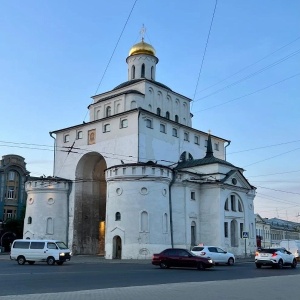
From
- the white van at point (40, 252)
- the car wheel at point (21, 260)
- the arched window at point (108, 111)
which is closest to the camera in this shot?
the white van at point (40, 252)

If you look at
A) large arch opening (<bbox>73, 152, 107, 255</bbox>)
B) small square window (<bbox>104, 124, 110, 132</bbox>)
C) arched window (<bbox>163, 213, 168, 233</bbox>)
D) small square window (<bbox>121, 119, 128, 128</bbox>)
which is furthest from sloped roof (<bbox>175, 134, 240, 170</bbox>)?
large arch opening (<bbox>73, 152, 107, 255</bbox>)

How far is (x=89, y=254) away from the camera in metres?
47.0

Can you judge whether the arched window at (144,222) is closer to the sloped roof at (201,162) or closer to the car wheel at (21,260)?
the sloped roof at (201,162)

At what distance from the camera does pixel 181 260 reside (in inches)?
985

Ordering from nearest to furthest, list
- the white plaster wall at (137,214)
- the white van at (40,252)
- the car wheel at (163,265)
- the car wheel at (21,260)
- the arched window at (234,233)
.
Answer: the car wheel at (163,265)
the white van at (40,252)
the car wheel at (21,260)
the white plaster wall at (137,214)
the arched window at (234,233)

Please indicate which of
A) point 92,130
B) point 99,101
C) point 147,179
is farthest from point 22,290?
point 99,101

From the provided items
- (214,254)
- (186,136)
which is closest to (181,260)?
(214,254)

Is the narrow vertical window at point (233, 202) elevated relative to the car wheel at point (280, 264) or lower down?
elevated

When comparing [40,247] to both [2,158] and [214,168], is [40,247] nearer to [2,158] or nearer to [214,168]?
[214,168]

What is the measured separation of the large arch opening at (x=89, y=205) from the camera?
1832 inches

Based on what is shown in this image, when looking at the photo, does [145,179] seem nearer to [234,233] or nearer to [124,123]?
[124,123]

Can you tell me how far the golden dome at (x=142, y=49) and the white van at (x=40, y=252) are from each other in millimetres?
28929

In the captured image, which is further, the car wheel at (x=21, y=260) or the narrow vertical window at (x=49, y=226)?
the narrow vertical window at (x=49, y=226)

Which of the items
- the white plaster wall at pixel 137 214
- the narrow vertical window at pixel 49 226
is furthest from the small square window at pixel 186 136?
the narrow vertical window at pixel 49 226
